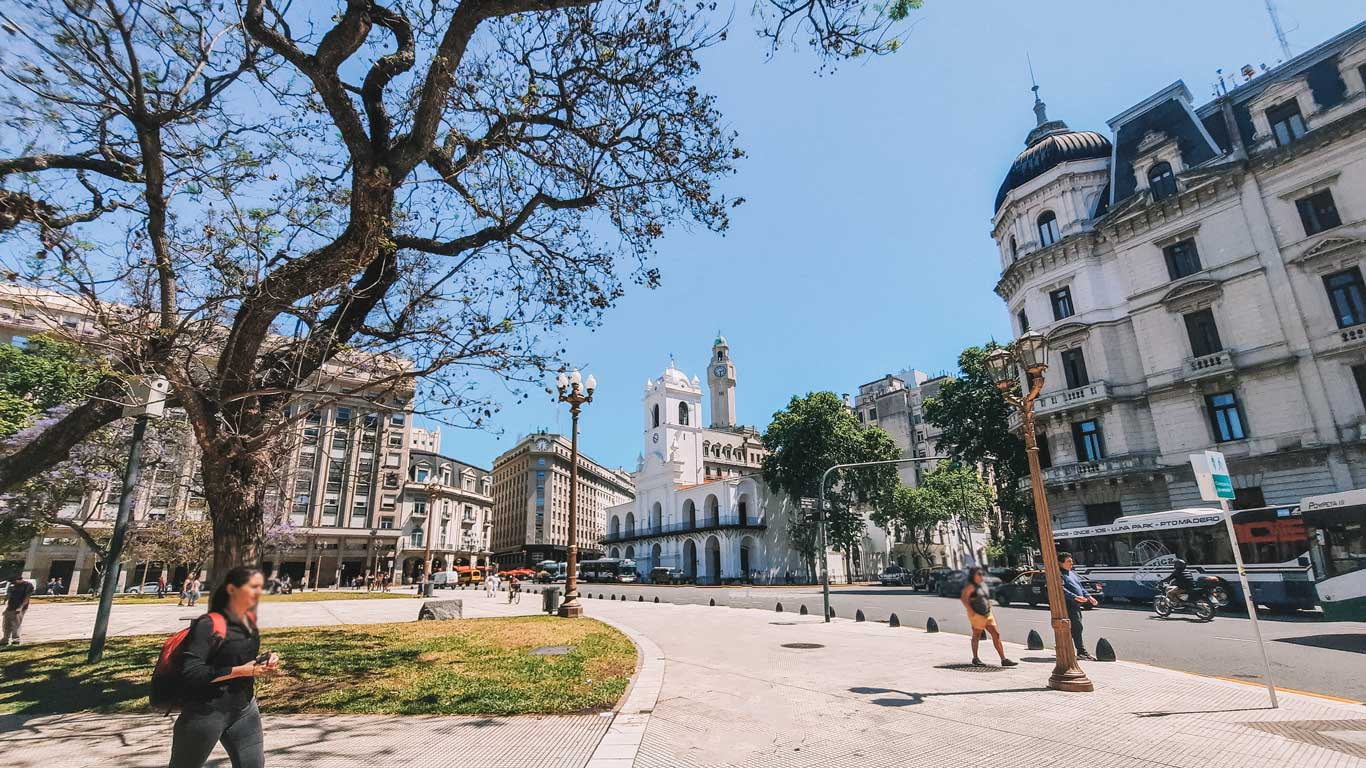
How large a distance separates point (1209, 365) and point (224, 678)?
32775 millimetres

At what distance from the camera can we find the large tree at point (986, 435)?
3234 cm

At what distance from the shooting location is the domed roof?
30.9 metres

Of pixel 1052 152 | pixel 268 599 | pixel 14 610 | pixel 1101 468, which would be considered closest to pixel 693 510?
pixel 268 599

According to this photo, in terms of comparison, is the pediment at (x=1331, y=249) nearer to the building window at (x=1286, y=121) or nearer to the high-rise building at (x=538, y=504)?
the building window at (x=1286, y=121)

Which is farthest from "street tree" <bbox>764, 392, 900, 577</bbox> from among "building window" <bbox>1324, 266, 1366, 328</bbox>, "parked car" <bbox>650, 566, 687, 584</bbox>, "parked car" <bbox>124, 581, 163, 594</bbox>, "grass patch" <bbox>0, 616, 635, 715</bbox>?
"parked car" <bbox>124, 581, 163, 594</bbox>

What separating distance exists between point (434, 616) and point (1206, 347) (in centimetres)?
3179

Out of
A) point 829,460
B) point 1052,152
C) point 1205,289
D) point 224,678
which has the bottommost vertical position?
point 224,678

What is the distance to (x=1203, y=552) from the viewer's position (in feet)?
61.1

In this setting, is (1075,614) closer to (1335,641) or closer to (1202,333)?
(1335,641)

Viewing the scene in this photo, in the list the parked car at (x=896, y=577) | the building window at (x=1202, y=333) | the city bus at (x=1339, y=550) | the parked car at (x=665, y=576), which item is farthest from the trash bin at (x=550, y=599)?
the parked car at (x=665, y=576)

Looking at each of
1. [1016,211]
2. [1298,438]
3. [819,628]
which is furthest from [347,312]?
[1016,211]

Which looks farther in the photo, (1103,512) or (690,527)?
(690,527)

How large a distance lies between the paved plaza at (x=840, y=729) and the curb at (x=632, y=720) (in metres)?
0.03

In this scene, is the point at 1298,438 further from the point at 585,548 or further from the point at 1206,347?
the point at 585,548
